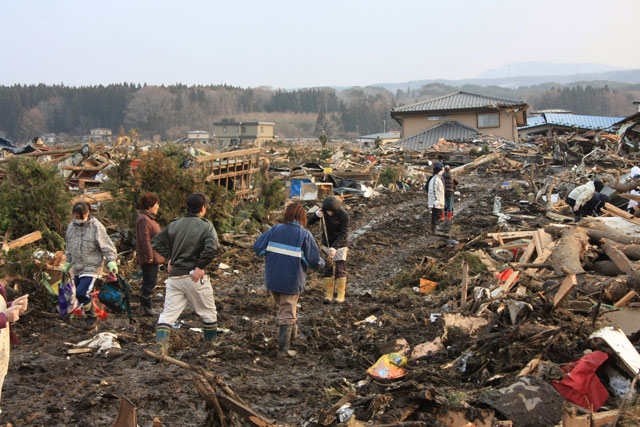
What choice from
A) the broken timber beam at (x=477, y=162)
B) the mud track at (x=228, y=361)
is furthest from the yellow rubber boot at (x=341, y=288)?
the broken timber beam at (x=477, y=162)

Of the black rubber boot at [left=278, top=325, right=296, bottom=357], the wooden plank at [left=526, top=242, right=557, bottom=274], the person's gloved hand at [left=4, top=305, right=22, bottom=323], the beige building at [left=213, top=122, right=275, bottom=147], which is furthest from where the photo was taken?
the beige building at [left=213, top=122, right=275, bottom=147]


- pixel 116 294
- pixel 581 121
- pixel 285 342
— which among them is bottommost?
pixel 285 342

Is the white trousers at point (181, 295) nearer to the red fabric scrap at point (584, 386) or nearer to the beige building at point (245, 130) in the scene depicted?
the red fabric scrap at point (584, 386)

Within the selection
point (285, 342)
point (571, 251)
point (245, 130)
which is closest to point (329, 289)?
point (285, 342)

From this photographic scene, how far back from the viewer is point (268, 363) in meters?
5.55

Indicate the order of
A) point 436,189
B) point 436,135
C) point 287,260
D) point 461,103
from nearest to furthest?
point 287,260
point 436,189
point 436,135
point 461,103

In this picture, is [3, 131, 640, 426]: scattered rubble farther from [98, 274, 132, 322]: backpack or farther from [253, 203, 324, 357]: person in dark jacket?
[253, 203, 324, 357]: person in dark jacket

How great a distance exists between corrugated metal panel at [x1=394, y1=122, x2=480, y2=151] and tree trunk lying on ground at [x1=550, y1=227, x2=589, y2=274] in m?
29.5

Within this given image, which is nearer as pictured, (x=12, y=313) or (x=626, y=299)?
(x=12, y=313)

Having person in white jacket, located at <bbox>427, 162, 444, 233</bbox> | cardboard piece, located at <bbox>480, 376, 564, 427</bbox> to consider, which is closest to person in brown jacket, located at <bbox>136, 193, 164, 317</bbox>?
cardboard piece, located at <bbox>480, 376, 564, 427</bbox>

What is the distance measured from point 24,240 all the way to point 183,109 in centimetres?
12441

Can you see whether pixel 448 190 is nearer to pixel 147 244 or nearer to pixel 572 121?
pixel 147 244

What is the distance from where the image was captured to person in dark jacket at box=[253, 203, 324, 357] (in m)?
5.78

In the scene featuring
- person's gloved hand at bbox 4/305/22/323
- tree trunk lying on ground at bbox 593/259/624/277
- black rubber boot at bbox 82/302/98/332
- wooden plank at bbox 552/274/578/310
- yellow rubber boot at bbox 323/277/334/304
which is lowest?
yellow rubber boot at bbox 323/277/334/304
